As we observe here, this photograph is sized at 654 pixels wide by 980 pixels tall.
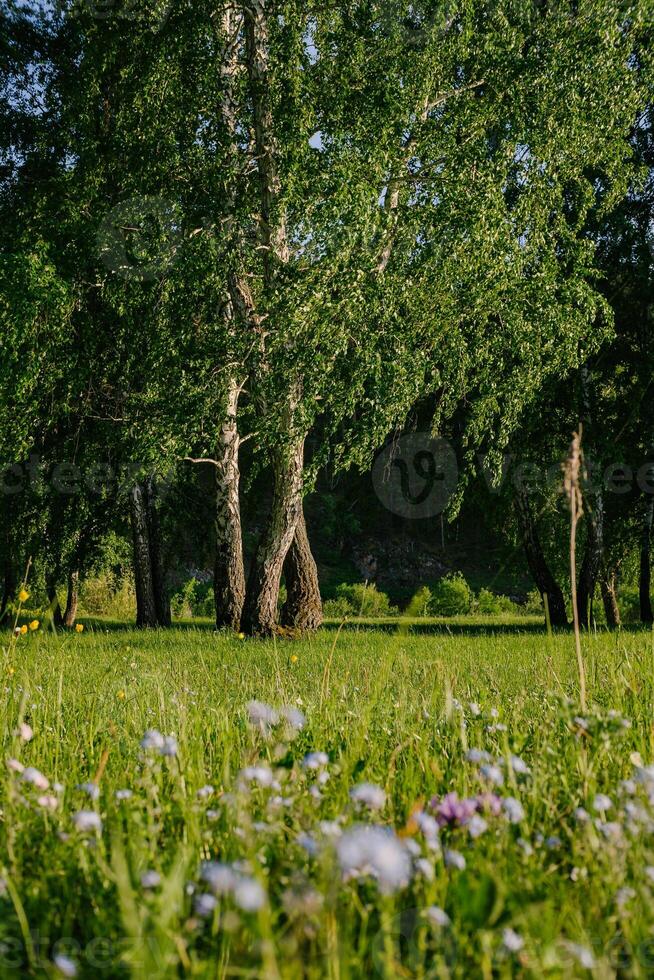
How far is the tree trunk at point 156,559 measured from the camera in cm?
1360

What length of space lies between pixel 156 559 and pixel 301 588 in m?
3.42

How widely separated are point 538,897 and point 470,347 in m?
8.67

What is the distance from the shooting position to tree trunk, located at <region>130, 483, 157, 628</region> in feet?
42.7

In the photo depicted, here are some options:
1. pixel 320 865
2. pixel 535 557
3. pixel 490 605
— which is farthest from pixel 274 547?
pixel 490 605

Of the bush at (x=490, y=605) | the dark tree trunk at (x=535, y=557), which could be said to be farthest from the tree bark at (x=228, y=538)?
the bush at (x=490, y=605)

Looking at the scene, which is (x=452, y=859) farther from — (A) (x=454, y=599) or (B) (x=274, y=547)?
(A) (x=454, y=599)

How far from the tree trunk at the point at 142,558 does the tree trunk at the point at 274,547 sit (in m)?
3.31

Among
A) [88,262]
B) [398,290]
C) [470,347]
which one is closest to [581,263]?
[470,347]

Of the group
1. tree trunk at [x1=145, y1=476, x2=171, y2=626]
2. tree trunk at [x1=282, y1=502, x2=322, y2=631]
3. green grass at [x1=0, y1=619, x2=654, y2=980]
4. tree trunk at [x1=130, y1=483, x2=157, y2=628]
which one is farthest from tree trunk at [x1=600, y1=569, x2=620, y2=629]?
green grass at [x1=0, y1=619, x2=654, y2=980]

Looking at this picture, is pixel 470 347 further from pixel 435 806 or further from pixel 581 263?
pixel 435 806

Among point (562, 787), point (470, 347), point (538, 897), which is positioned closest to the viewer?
point (538, 897)

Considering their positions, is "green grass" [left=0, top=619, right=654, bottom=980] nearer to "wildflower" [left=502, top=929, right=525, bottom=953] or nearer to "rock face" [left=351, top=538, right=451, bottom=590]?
"wildflower" [left=502, top=929, right=525, bottom=953]

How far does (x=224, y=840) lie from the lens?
5.48ft

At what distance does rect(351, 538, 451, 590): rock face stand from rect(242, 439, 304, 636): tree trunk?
2325 centimetres
